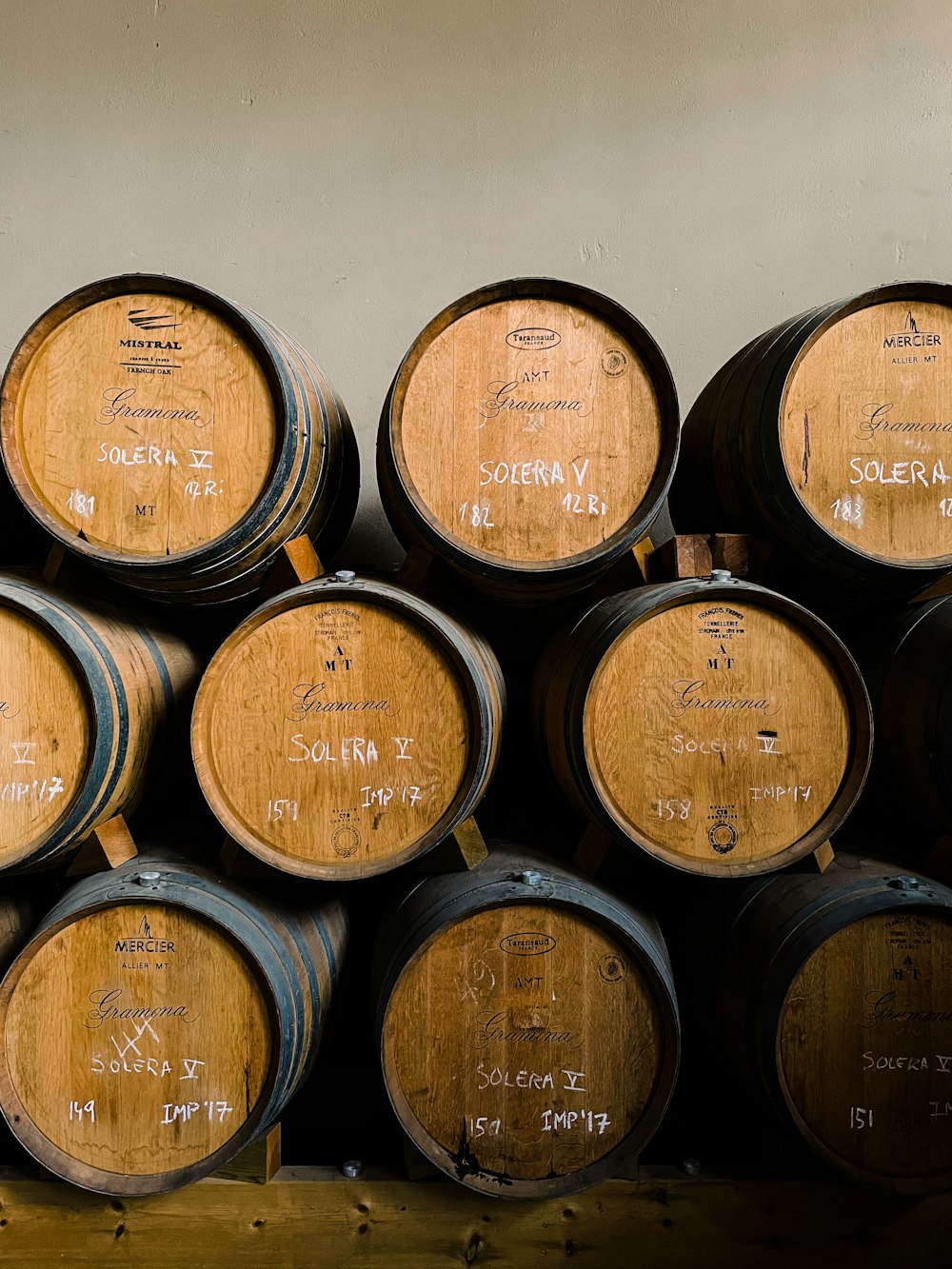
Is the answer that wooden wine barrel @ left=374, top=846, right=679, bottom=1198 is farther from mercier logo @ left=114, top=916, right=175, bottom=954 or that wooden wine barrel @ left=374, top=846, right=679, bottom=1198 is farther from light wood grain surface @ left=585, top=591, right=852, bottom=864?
mercier logo @ left=114, top=916, right=175, bottom=954

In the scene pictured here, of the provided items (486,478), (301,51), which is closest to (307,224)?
(301,51)

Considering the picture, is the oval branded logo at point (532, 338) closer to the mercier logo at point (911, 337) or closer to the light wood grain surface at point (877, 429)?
the light wood grain surface at point (877, 429)

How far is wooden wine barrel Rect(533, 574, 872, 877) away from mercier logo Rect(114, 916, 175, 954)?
3.73 ft

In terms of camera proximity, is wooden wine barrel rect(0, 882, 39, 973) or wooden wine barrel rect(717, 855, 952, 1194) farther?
wooden wine barrel rect(0, 882, 39, 973)

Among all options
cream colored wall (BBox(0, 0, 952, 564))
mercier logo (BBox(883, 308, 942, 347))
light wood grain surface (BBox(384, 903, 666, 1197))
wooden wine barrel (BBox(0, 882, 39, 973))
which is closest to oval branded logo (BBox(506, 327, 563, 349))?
mercier logo (BBox(883, 308, 942, 347))

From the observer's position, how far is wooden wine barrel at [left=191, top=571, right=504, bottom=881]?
1.92 metres

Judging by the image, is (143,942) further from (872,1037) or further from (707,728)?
(872,1037)

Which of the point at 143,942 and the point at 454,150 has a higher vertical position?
the point at 454,150

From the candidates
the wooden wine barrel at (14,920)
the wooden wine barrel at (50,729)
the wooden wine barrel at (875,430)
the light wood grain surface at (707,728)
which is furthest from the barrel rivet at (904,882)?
the wooden wine barrel at (14,920)

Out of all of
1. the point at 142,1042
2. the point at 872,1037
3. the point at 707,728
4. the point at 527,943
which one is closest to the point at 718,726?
the point at 707,728

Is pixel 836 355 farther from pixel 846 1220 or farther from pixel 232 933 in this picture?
pixel 846 1220

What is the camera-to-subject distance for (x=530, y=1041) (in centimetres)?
194

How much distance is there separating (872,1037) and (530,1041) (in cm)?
87

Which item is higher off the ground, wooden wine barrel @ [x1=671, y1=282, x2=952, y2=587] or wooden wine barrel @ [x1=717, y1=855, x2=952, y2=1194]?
wooden wine barrel @ [x1=671, y1=282, x2=952, y2=587]
